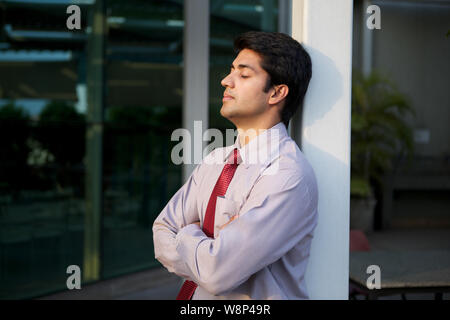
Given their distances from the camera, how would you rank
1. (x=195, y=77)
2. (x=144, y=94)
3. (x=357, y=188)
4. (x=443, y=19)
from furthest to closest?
(x=443, y=19), (x=357, y=188), (x=144, y=94), (x=195, y=77)

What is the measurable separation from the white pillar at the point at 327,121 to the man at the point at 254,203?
75 millimetres

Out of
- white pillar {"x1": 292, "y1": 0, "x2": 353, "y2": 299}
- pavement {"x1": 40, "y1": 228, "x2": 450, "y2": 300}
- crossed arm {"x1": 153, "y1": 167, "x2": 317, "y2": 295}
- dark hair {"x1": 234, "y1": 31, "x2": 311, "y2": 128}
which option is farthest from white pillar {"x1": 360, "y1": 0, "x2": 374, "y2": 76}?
crossed arm {"x1": 153, "y1": 167, "x2": 317, "y2": 295}

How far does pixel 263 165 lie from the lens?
154cm

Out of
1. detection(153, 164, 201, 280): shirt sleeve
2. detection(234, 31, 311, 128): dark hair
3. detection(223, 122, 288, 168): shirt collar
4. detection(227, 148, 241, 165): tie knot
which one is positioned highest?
detection(234, 31, 311, 128): dark hair

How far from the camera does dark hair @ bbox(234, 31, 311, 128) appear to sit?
1.58 metres

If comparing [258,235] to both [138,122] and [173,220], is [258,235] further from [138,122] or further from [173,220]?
[138,122]

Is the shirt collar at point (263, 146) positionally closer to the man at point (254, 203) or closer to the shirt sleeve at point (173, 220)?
the man at point (254, 203)

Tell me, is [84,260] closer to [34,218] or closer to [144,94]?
[34,218]

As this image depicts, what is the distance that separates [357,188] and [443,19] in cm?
448

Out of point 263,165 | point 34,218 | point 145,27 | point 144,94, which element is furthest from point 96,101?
point 263,165

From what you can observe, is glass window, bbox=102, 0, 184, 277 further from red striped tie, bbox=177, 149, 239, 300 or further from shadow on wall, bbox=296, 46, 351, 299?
shadow on wall, bbox=296, 46, 351, 299

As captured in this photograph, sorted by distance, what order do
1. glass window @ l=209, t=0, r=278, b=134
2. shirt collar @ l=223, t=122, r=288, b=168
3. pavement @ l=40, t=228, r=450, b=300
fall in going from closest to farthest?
shirt collar @ l=223, t=122, r=288, b=168 → pavement @ l=40, t=228, r=450, b=300 → glass window @ l=209, t=0, r=278, b=134

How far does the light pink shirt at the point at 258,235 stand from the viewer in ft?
4.47

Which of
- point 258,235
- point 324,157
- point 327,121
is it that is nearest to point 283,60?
point 327,121
